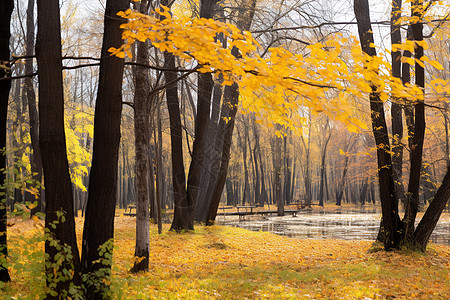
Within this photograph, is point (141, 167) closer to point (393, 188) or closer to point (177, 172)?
point (177, 172)

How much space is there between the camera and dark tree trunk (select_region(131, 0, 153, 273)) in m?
6.57

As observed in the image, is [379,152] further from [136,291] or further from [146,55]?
[136,291]

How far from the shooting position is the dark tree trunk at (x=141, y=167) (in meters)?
6.57

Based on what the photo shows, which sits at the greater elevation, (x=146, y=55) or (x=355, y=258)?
(x=146, y=55)

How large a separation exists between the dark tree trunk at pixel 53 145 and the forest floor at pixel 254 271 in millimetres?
236

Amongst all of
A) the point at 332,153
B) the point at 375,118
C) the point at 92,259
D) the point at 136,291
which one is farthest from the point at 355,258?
the point at 332,153

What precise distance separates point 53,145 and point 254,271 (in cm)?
444

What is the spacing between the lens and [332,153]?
50.1m

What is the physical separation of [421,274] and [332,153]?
45.1 metres

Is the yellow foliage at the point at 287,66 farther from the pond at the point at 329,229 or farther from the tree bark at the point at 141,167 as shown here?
the pond at the point at 329,229

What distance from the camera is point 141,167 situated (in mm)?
6812

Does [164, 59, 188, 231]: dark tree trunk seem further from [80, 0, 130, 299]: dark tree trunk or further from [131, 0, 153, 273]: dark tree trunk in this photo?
[80, 0, 130, 299]: dark tree trunk

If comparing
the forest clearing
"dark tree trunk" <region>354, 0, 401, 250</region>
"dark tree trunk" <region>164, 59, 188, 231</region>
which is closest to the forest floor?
the forest clearing

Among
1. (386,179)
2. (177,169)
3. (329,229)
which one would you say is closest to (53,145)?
(386,179)
